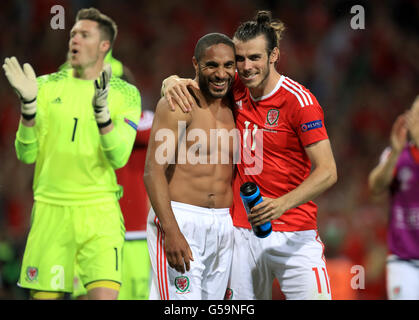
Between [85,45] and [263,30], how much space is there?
1.62 meters

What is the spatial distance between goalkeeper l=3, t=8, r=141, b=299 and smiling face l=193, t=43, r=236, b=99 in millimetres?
958

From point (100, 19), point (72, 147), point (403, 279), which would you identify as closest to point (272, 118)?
point (72, 147)

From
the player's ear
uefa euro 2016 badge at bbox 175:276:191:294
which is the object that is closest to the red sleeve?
the player's ear

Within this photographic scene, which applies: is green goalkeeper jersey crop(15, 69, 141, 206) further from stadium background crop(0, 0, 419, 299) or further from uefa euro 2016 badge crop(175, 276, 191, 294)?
stadium background crop(0, 0, 419, 299)

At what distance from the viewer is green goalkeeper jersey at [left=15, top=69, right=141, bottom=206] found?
4730 mm

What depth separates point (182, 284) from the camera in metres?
3.79

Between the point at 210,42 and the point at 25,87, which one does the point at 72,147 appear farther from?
the point at 210,42

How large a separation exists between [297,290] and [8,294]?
11.2 feet

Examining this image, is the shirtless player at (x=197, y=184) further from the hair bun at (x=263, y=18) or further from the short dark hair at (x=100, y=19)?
the short dark hair at (x=100, y=19)

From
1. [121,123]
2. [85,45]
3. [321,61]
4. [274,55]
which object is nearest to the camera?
[274,55]

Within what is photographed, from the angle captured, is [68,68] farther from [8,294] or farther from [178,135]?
[8,294]

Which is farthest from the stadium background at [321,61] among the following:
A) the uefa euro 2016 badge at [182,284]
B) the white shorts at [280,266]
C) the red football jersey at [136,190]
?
the uefa euro 2016 badge at [182,284]
